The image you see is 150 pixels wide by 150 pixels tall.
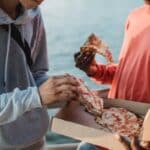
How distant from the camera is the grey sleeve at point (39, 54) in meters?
1.38

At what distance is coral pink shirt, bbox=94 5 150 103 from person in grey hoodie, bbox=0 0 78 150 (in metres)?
0.25

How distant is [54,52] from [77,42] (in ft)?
0.73

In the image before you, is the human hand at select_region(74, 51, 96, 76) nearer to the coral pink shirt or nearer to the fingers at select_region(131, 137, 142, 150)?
the coral pink shirt

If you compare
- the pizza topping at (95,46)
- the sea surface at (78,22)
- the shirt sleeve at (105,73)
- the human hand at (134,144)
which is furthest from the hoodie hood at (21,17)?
the sea surface at (78,22)

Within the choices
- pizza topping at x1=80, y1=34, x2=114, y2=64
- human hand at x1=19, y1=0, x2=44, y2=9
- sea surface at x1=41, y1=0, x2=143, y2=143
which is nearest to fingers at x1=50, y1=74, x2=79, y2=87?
human hand at x1=19, y1=0, x2=44, y2=9

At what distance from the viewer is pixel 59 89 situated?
1.07 metres

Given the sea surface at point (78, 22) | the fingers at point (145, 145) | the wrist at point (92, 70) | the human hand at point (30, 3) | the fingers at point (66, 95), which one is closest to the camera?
the fingers at point (145, 145)

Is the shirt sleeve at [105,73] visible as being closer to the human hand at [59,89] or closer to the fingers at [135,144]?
the human hand at [59,89]

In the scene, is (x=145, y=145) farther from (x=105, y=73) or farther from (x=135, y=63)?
(x=105, y=73)

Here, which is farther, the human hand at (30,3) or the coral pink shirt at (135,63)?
the coral pink shirt at (135,63)

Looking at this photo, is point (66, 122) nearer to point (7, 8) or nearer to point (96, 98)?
point (96, 98)

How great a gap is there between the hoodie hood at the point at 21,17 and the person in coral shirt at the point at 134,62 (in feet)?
0.65

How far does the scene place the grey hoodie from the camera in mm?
1108

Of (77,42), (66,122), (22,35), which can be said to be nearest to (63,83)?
(66,122)
